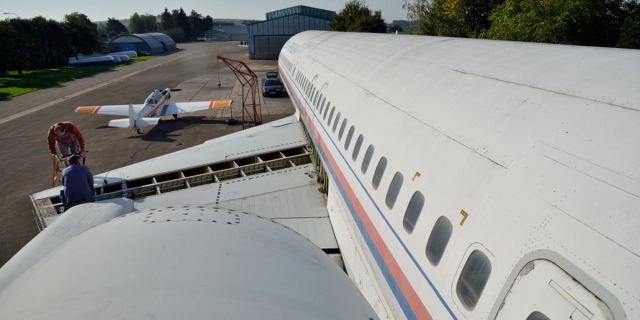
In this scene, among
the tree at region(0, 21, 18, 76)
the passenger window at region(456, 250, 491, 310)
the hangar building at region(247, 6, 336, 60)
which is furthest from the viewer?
the hangar building at region(247, 6, 336, 60)

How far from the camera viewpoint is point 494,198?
3215 mm

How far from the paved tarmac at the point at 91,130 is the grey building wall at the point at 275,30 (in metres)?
21.2

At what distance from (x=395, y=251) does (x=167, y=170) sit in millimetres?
9159

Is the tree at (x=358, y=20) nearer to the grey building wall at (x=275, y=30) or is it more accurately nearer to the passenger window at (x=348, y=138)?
the grey building wall at (x=275, y=30)

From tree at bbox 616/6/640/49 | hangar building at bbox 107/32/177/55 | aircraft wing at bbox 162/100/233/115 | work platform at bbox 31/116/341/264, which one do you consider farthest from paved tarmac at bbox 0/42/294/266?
hangar building at bbox 107/32/177/55

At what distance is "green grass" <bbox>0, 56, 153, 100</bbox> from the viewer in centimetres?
4116

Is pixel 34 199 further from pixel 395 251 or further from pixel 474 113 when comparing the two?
pixel 474 113

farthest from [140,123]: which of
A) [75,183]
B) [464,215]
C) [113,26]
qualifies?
[113,26]

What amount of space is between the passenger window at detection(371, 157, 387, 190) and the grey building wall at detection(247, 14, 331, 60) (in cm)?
6073

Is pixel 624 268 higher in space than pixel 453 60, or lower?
lower

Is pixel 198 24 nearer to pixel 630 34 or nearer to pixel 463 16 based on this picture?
pixel 463 16

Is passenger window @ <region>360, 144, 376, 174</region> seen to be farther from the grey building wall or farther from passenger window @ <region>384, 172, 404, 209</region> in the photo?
the grey building wall

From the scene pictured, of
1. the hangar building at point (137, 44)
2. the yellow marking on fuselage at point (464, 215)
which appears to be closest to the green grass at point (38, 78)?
the hangar building at point (137, 44)

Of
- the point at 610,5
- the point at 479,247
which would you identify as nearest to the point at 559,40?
the point at 610,5
